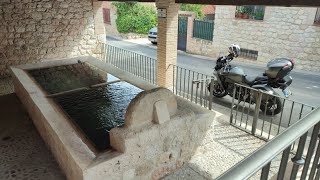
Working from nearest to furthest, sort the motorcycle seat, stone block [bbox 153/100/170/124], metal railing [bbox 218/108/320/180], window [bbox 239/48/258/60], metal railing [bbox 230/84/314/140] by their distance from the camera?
metal railing [bbox 218/108/320/180] < stone block [bbox 153/100/170/124] < metal railing [bbox 230/84/314/140] < the motorcycle seat < window [bbox 239/48/258/60]

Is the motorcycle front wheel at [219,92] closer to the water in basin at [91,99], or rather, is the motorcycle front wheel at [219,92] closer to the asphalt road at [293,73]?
the asphalt road at [293,73]

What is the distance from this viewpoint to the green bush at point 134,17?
17.4 m

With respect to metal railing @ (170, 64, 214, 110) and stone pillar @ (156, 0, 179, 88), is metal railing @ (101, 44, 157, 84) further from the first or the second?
metal railing @ (170, 64, 214, 110)

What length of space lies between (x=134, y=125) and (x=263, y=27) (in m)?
9.73

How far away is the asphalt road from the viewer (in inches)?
272

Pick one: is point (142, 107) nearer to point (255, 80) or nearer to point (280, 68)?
point (280, 68)

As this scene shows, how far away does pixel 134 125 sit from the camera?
8.84 ft

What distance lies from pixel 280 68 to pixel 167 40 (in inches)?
108

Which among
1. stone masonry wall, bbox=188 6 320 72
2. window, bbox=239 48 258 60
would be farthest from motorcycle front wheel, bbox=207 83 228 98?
window, bbox=239 48 258 60

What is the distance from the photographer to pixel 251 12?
11.3 m

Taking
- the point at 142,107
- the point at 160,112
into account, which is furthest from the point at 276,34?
the point at 142,107

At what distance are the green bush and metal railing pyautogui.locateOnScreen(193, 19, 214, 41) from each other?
5357 millimetres

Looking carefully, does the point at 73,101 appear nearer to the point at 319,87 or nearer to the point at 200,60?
the point at 319,87

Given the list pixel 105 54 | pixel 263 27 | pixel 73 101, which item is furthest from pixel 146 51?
pixel 73 101
